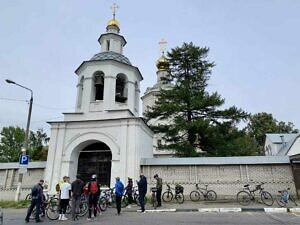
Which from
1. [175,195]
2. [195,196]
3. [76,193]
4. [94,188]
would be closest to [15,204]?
[76,193]

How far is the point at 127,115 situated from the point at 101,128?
6.06 feet

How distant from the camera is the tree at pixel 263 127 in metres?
42.1

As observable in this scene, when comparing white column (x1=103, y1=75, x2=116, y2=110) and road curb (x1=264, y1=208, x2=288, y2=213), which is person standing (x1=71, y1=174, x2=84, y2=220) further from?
road curb (x1=264, y1=208, x2=288, y2=213)

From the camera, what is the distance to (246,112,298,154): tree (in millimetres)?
42125

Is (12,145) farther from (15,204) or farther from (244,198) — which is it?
(244,198)

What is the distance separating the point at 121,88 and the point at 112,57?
2292mm

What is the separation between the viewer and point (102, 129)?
1725 cm

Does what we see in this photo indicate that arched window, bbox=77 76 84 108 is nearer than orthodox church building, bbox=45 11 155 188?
No

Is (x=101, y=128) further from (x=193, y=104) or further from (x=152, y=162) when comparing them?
(x=193, y=104)

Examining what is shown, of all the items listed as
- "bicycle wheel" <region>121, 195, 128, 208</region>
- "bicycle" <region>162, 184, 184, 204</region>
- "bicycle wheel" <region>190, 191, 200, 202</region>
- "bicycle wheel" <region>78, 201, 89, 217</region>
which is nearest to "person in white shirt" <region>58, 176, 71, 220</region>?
"bicycle wheel" <region>78, 201, 89, 217</region>

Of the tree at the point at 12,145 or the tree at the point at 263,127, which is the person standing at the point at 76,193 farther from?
the tree at the point at 263,127

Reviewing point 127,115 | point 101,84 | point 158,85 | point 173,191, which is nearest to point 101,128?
point 127,115

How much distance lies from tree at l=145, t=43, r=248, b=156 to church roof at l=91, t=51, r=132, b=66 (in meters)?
5.91

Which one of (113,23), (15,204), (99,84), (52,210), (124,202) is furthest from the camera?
(113,23)
